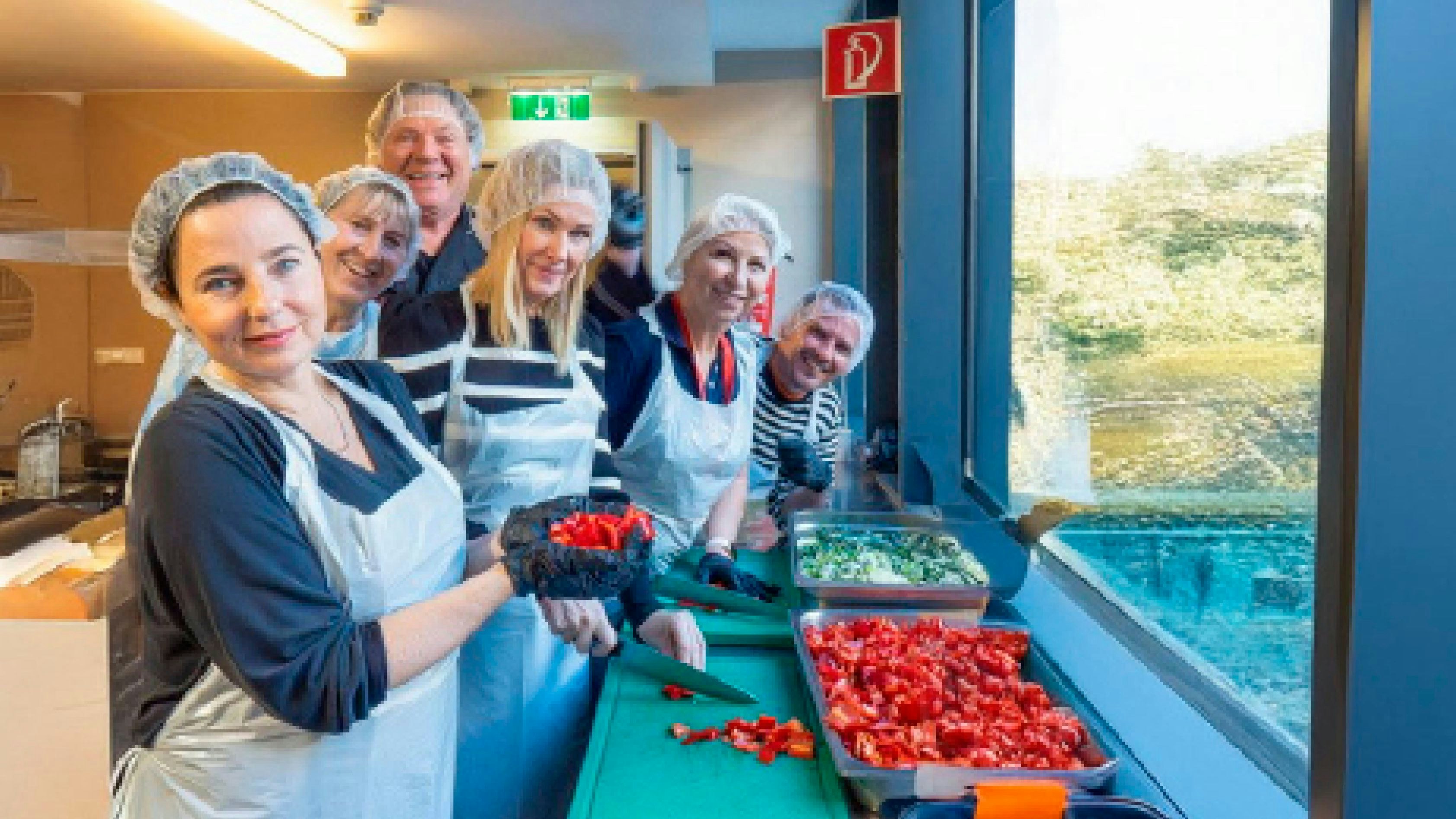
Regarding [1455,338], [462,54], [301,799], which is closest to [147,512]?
[301,799]

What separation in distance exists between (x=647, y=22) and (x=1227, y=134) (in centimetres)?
362

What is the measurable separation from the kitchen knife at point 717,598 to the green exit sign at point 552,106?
Result: 417cm

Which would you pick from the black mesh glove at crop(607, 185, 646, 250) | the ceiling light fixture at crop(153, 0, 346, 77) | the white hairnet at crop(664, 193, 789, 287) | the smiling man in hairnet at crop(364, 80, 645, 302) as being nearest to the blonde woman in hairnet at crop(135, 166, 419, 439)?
the smiling man in hairnet at crop(364, 80, 645, 302)

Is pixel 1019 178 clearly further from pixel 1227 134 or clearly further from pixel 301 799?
pixel 301 799

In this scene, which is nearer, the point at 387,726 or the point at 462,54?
the point at 387,726

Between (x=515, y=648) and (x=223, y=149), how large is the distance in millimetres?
5631

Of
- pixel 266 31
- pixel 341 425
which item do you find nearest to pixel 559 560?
pixel 341 425

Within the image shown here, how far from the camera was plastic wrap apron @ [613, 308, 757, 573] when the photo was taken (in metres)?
2.65

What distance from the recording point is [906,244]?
3398 mm

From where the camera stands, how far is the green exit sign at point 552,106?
6.07 metres

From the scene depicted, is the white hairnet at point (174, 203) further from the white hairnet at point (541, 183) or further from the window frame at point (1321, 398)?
the window frame at point (1321, 398)

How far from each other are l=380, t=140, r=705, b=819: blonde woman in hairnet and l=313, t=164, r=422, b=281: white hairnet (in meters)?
0.12

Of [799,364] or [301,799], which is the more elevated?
[799,364]

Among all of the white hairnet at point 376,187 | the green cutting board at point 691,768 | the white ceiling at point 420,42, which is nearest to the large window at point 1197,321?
the green cutting board at point 691,768
